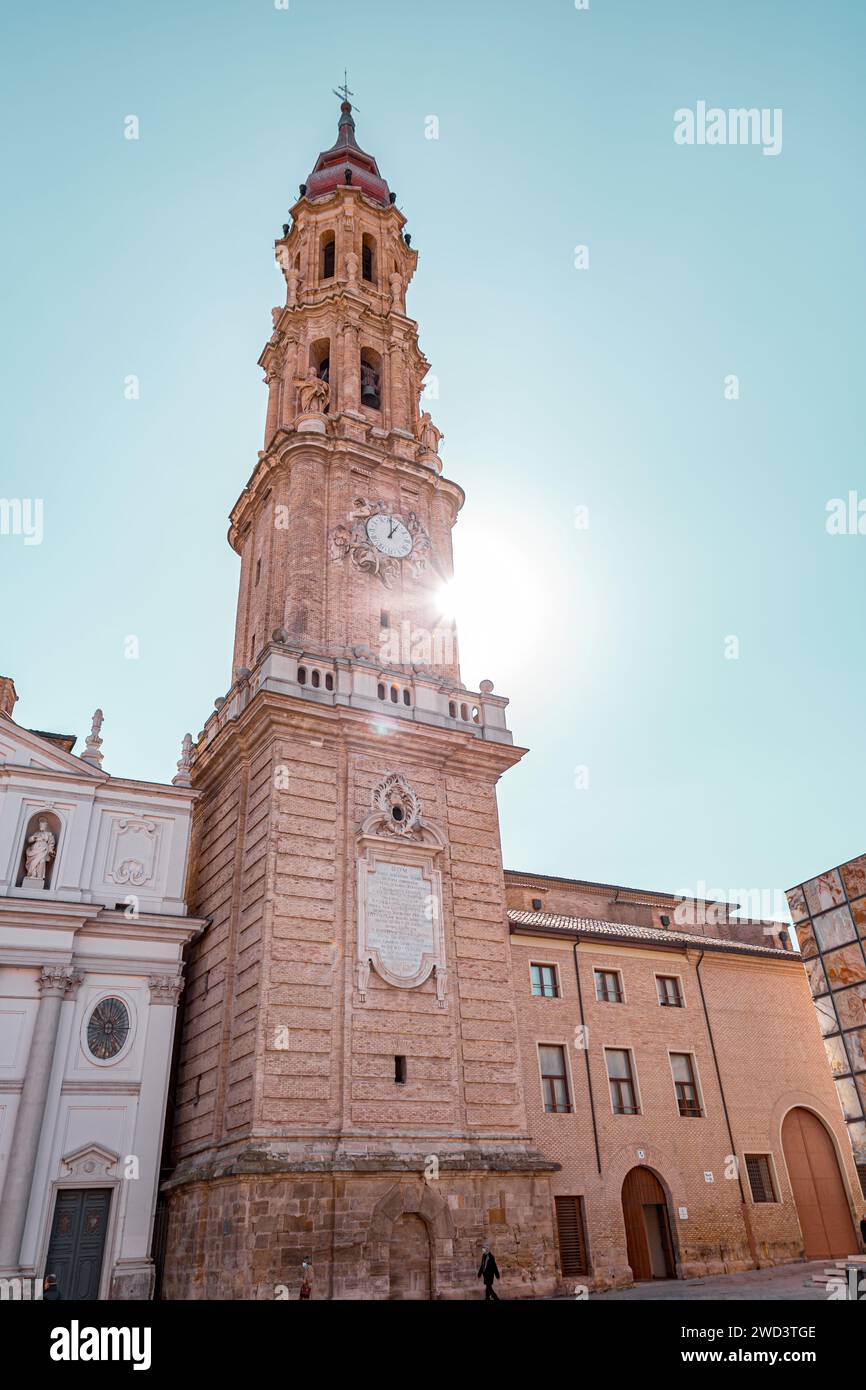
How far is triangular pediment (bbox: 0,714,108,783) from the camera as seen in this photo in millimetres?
26328

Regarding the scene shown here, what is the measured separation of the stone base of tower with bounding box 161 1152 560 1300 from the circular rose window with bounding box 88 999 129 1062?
3722 millimetres

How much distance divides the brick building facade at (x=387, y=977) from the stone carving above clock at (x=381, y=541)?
95 millimetres

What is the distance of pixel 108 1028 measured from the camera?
963 inches

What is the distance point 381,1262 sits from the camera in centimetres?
1956

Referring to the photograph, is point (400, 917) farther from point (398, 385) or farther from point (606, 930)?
point (398, 385)

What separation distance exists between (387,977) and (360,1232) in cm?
544

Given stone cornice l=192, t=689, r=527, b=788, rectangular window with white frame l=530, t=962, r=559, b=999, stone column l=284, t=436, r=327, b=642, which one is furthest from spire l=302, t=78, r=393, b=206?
rectangular window with white frame l=530, t=962, r=559, b=999

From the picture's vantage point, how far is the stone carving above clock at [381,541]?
98.4 ft

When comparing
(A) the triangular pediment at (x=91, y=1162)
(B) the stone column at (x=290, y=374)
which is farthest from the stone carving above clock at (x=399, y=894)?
(B) the stone column at (x=290, y=374)

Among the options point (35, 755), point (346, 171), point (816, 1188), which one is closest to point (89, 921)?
point (35, 755)
